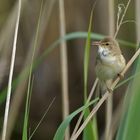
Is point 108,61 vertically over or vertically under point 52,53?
over

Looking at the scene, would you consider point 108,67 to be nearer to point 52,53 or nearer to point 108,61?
point 108,61

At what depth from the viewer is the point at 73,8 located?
10.0 ft

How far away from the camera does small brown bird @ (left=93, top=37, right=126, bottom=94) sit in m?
2.02

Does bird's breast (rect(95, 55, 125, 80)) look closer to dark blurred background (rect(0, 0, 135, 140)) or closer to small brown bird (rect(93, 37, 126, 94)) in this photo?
small brown bird (rect(93, 37, 126, 94))

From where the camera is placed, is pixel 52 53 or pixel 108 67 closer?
pixel 108 67

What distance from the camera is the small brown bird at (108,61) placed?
2.02 m

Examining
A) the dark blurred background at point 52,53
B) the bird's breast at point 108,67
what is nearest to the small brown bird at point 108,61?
the bird's breast at point 108,67

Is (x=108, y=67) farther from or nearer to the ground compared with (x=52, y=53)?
farther from the ground

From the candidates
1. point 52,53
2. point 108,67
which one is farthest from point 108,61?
point 52,53

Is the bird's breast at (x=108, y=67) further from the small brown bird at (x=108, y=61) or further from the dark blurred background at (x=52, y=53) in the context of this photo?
the dark blurred background at (x=52, y=53)

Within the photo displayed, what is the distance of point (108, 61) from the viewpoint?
206 cm

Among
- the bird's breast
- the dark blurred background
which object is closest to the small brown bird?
the bird's breast

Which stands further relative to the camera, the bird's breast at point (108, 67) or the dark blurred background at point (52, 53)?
the dark blurred background at point (52, 53)

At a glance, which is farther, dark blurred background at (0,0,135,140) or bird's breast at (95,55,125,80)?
dark blurred background at (0,0,135,140)
